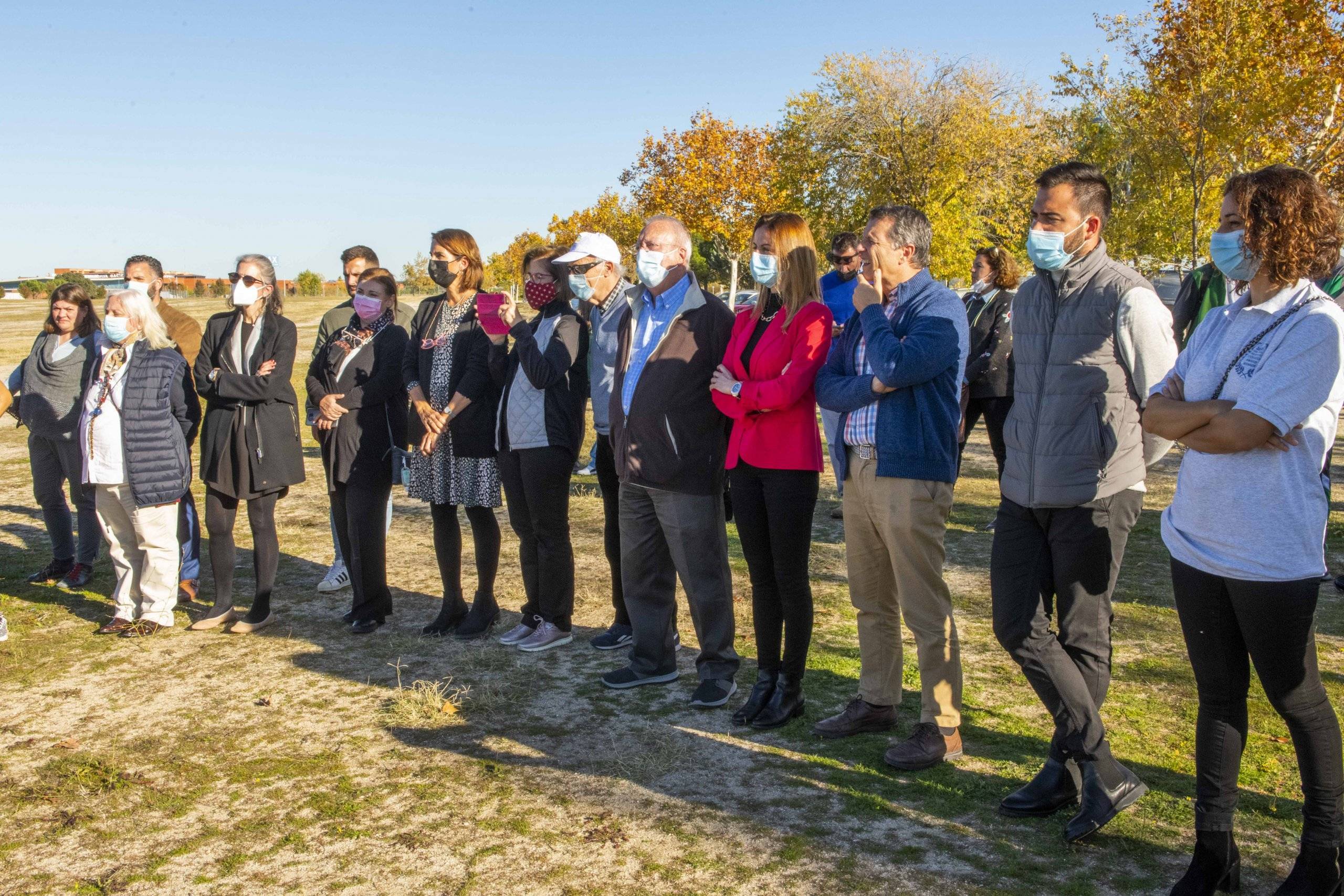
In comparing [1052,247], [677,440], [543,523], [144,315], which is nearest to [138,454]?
[144,315]

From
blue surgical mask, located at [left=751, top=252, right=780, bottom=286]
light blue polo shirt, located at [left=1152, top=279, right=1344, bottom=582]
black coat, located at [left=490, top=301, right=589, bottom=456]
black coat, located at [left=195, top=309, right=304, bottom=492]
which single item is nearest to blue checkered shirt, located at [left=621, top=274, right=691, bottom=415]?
blue surgical mask, located at [left=751, top=252, right=780, bottom=286]

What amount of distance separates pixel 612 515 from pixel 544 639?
770mm

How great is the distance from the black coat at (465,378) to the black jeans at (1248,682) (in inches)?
146

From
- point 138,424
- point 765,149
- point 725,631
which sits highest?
point 765,149

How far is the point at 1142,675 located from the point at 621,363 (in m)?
2.92

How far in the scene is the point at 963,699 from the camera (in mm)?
4891

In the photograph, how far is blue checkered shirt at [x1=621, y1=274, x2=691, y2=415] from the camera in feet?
16.2

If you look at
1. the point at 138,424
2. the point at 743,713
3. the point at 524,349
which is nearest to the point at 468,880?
the point at 743,713

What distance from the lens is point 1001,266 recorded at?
7617mm

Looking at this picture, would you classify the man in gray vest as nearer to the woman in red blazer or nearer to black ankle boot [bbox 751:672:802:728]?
the woman in red blazer

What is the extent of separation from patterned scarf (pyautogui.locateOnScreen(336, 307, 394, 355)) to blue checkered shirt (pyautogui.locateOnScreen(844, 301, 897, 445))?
311 centimetres

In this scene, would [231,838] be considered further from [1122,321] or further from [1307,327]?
[1307,327]

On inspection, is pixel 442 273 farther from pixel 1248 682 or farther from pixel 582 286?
pixel 1248 682

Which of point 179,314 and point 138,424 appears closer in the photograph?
point 138,424
